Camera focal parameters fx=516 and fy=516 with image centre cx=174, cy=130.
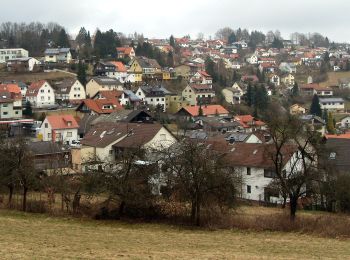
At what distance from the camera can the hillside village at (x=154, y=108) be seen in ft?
105

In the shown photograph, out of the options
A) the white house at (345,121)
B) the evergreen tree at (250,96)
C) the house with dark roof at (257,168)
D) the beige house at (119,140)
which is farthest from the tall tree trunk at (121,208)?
the white house at (345,121)

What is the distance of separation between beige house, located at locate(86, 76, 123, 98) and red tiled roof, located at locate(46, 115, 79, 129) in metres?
20.0

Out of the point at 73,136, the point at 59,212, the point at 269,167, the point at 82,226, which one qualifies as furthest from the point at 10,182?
the point at 73,136

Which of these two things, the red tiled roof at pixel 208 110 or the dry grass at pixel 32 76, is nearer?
the red tiled roof at pixel 208 110

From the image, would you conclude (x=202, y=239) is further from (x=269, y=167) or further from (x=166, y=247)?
(x=269, y=167)

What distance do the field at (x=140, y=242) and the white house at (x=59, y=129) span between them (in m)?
26.8

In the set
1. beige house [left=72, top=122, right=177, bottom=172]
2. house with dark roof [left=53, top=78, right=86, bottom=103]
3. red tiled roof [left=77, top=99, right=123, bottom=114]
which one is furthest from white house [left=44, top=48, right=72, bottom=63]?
beige house [left=72, top=122, right=177, bottom=172]

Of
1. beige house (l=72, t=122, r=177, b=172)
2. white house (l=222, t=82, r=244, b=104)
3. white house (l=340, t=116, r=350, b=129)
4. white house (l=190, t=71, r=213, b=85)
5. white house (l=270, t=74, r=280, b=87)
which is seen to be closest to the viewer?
beige house (l=72, t=122, r=177, b=172)

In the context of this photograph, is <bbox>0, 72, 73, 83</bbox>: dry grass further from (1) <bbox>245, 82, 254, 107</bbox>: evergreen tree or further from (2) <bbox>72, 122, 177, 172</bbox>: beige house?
(2) <bbox>72, 122, 177, 172</bbox>: beige house

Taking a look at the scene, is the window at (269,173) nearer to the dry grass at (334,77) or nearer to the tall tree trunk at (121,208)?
the tall tree trunk at (121,208)

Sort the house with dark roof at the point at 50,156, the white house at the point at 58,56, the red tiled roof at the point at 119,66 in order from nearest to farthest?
1. the house with dark roof at the point at 50,156
2. the red tiled roof at the point at 119,66
3. the white house at the point at 58,56

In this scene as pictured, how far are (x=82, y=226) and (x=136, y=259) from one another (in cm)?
692

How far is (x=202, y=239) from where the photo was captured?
16641mm

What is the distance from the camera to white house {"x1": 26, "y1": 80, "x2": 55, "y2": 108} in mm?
62875
